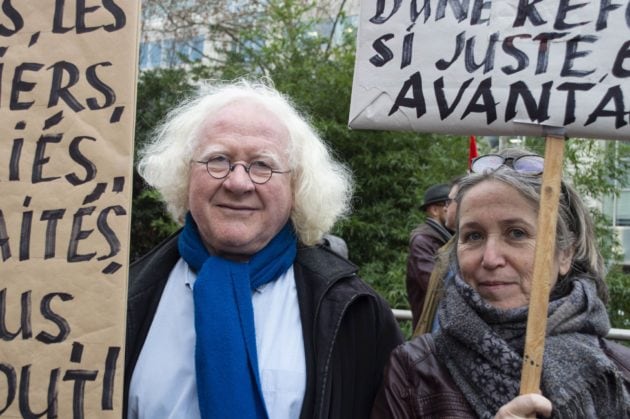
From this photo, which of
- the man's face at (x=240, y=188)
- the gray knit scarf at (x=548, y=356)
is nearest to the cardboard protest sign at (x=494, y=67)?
the man's face at (x=240, y=188)

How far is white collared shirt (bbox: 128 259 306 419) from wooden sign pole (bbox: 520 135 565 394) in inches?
22.9

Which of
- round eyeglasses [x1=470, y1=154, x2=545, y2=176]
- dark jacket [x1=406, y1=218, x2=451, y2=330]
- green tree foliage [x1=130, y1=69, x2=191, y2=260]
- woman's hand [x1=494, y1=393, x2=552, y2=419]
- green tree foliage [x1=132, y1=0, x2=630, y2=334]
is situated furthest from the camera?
green tree foliage [x1=130, y1=69, x2=191, y2=260]

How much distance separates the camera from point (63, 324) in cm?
195

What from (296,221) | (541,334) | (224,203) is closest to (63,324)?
(224,203)

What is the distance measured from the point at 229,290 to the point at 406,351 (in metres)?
0.49

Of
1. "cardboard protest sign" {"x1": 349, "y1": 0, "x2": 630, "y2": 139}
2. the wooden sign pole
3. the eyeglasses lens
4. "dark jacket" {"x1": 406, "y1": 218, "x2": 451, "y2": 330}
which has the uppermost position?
"cardboard protest sign" {"x1": 349, "y1": 0, "x2": 630, "y2": 139}

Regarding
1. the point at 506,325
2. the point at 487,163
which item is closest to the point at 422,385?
the point at 506,325

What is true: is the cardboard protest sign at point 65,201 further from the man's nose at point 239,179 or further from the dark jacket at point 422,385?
the dark jacket at point 422,385

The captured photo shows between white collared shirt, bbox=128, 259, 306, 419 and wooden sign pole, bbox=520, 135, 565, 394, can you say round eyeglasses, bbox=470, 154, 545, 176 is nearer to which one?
wooden sign pole, bbox=520, 135, 565, 394

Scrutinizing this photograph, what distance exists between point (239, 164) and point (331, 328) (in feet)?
1.65

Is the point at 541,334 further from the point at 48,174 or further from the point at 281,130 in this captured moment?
the point at 48,174

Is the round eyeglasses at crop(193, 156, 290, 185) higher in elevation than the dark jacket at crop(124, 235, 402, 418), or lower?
higher

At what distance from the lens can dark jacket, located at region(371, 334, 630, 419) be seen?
2.08 m

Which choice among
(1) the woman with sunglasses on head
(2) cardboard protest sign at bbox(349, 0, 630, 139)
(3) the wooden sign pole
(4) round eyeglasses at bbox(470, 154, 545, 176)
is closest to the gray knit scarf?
(1) the woman with sunglasses on head
